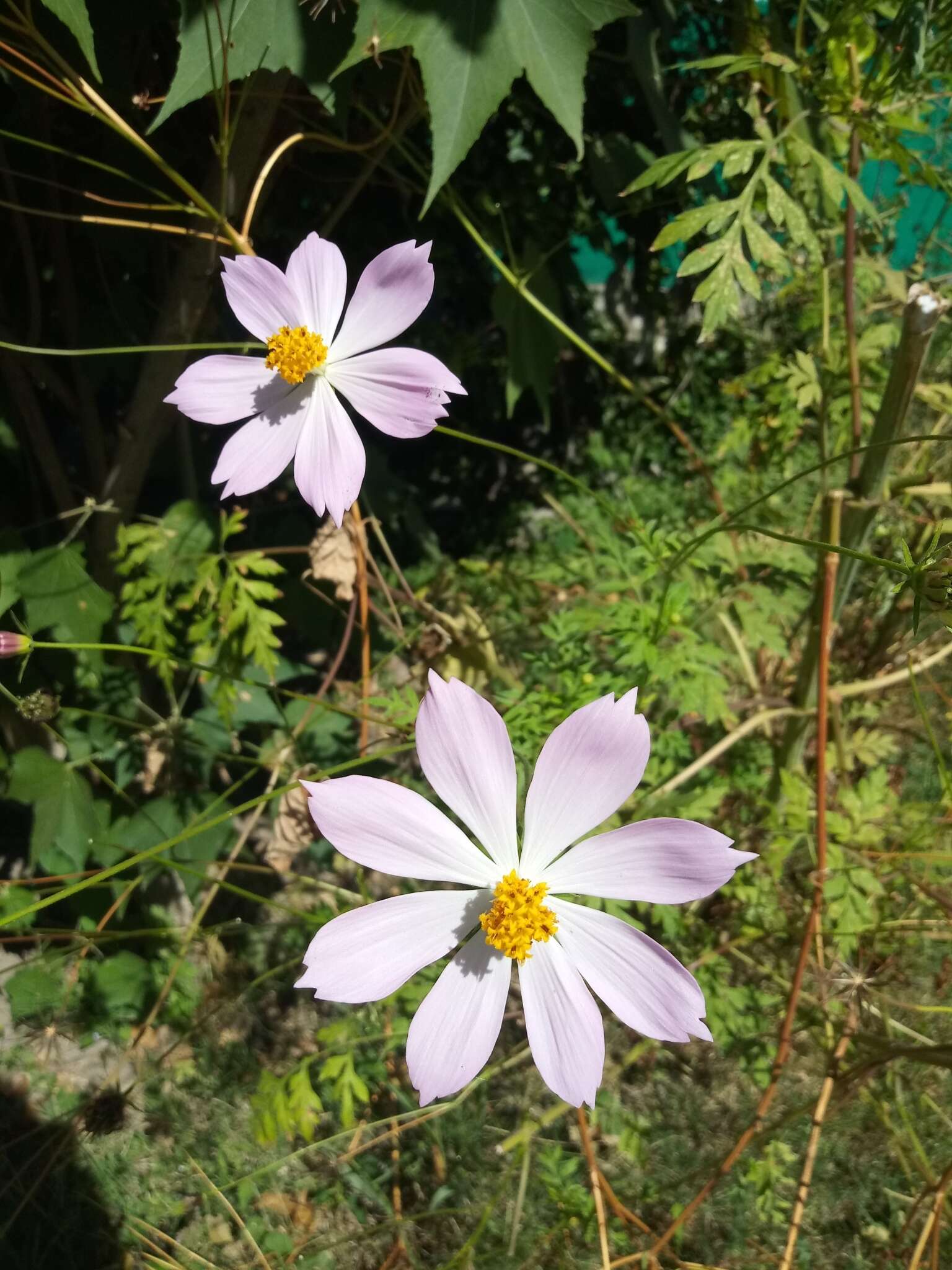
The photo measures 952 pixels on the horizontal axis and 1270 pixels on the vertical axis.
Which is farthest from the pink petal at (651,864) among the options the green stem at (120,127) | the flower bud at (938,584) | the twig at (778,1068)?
the green stem at (120,127)

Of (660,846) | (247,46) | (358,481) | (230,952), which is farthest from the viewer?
(230,952)

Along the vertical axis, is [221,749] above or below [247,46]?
below

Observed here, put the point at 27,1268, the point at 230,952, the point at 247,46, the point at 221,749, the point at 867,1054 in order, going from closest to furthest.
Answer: the point at 247,46
the point at 867,1054
the point at 27,1268
the point at 221,749
the point at 230,952

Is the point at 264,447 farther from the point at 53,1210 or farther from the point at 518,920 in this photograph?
the point at 53,1210

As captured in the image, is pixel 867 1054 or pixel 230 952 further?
pixel 230 952

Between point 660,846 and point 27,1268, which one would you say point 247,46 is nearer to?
point 660,846

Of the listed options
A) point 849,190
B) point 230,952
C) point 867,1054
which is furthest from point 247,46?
point 230,952

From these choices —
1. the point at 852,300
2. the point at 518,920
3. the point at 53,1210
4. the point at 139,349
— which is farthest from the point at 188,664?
the point at 53,1210
